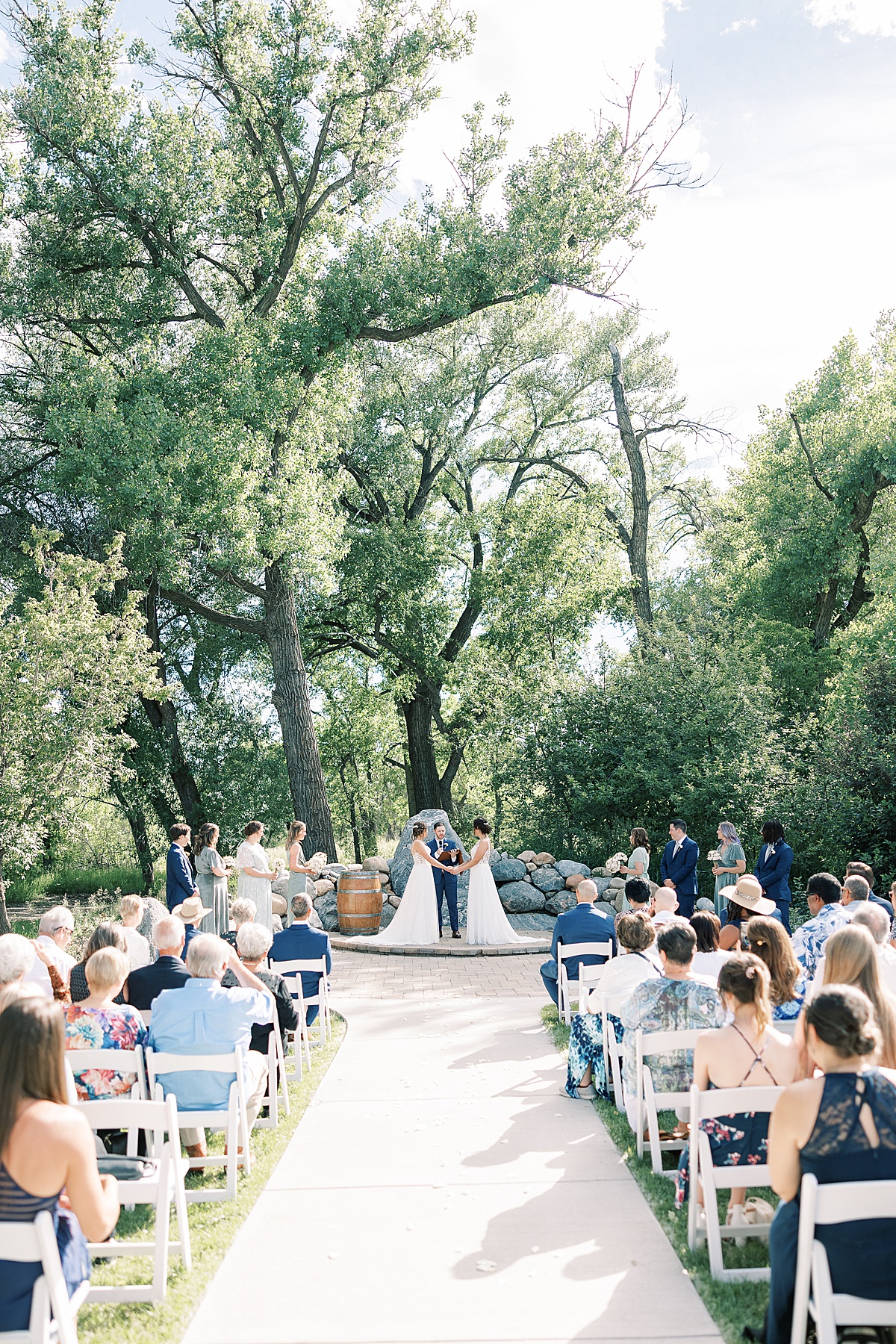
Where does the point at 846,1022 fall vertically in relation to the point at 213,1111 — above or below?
above

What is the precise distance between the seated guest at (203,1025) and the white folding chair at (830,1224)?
10.4ft

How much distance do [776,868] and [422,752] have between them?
1399 centimetres

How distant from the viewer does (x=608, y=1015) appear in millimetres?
6641

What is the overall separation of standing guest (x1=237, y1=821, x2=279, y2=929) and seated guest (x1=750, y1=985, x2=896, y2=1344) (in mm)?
8539

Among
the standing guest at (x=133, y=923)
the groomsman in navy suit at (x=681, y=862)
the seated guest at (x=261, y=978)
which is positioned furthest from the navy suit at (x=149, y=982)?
the groomsman in navy suit at (x=681, y=862)

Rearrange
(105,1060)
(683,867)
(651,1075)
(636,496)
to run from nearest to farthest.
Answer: (105,1060)
(651,1075)
(683,867)
(636,496)

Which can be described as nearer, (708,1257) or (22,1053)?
(22,1053)

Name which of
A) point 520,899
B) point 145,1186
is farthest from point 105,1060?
point 520,899

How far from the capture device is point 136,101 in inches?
665

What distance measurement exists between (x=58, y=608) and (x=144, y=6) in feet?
36.2

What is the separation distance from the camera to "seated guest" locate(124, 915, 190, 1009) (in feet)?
20.6

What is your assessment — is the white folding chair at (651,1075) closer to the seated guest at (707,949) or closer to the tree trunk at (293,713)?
the seated guest at (707,949)

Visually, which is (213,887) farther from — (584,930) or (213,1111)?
(213,1111)

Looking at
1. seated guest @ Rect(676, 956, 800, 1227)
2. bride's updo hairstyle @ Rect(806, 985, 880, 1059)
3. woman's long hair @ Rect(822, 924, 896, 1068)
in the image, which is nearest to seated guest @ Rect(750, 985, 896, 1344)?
bride's updo hairstyle @ Rect(806, 985, 880, 1059)
